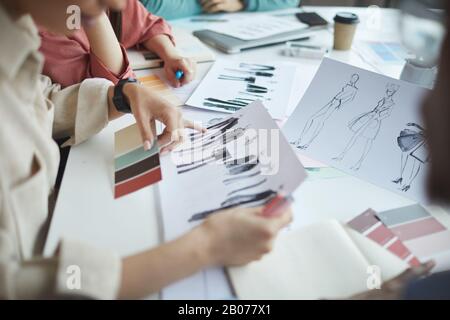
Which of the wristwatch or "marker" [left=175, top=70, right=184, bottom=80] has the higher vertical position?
the wristwatch

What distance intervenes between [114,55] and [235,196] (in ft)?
1.56

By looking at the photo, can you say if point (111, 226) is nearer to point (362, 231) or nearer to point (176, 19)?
point (362, 231)

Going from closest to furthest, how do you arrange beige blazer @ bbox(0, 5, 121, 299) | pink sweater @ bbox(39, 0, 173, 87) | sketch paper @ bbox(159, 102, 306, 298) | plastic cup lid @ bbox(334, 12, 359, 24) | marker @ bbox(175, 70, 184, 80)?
beige blazer @ bbox(0, 5, 121, 299) < sketch paper @ bbox(159, 102, 306, 298) < pink sweater @ bbox(39, 0, 173, 87) < marker @ bbox(175, 70, 184, 80) < plastic cup lid @ bbox(334, 12, 359, 24)

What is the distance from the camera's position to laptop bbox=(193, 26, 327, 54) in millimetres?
1086

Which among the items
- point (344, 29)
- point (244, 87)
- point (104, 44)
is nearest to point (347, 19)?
point (344, 29)

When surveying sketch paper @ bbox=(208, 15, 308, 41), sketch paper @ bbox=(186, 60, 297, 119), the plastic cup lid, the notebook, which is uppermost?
the plastic cup lid

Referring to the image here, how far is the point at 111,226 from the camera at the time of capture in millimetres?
543

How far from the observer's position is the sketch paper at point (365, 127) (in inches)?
25.8

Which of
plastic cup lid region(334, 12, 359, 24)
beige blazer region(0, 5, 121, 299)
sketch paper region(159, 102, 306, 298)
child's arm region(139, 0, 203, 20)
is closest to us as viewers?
beige blazer region(0, 5, 121, 299)

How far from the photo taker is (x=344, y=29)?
1.08 metres

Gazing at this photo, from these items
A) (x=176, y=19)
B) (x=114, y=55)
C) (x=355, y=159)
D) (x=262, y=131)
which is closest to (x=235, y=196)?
(x=262, y=131)

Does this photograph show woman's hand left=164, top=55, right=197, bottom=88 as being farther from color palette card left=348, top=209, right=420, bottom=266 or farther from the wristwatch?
color palette card left=348, top=209, right=420, bottom=266

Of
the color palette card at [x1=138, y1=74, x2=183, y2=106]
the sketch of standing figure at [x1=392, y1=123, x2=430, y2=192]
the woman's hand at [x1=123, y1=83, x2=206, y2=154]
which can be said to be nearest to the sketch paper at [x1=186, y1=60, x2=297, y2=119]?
the color palette card at [x1=138, y1=74, x2=183, y2=106]

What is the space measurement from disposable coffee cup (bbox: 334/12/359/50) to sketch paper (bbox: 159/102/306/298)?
0.54 metres
